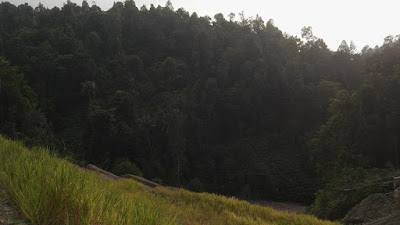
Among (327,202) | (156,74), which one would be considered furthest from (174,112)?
(327,202)

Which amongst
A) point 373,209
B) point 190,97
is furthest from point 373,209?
point 190,97

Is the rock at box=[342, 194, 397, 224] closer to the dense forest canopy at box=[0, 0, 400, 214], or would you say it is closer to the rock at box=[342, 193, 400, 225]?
the rock at box=[342, 193, 400, 225]

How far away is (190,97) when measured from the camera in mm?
51656

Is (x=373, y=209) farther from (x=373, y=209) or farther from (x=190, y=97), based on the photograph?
(x=190, y=97)

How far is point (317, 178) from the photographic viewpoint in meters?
37.5

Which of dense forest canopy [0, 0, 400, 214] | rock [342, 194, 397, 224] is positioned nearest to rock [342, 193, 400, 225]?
rock [342, 194, 397, 224]

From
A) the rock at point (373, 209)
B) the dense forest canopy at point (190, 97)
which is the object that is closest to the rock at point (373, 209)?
the rock at point (373, 209)

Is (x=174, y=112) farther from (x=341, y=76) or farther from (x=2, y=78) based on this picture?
(x=341, y=76)

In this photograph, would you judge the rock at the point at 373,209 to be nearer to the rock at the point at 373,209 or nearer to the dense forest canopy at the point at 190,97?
the rock at the point at 373,209

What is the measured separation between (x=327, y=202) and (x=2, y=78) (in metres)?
31.7

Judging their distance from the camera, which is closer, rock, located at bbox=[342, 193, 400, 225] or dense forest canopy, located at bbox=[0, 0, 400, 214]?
rock, located at bbox=[342, 193, 400, 225]

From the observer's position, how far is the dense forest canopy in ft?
Answer: 126

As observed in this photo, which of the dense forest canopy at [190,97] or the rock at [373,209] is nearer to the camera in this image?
the rock at [373,209]

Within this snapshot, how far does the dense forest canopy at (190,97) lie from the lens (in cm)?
3853
